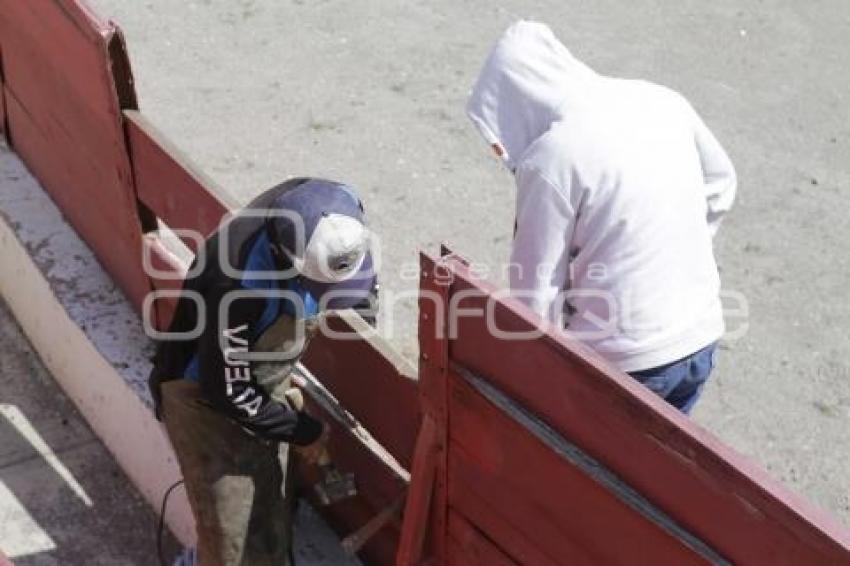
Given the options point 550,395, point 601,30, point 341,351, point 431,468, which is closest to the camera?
point 550,395

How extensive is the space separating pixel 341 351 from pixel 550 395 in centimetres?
110

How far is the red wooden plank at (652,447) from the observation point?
2.77 m

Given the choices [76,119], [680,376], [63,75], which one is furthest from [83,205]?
[680,376]

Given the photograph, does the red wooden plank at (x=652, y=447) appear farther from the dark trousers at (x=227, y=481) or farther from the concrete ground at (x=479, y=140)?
the concrete ground at (x=479, y=140)

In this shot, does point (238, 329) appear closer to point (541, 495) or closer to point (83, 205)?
point (541, 495)

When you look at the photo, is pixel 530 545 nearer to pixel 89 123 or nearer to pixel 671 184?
pixel 671 184

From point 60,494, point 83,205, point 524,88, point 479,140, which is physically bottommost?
point 60,494

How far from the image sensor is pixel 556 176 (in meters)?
3.45

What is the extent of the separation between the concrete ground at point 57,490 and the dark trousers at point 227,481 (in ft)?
3.09

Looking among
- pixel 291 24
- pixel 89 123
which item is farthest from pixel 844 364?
pixel 291 24

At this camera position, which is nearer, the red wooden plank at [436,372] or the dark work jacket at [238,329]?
the red wooden plank at [436,372]

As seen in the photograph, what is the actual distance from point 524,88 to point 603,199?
38 cm

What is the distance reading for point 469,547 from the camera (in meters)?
3.91

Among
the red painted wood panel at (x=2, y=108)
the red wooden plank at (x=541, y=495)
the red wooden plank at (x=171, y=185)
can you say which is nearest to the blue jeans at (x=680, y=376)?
the red wooden plank at (x=541, y=495)
